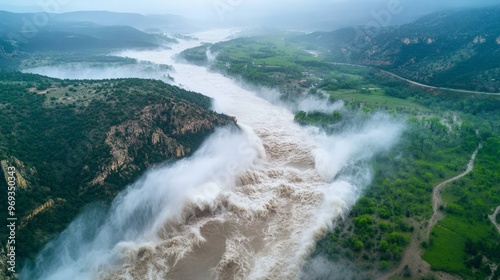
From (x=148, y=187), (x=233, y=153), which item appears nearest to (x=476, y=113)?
(x=233, y=153)

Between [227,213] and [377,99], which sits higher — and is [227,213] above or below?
below

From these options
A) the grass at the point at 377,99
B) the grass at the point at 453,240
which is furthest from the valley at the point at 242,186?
the grass at the point at 377,99

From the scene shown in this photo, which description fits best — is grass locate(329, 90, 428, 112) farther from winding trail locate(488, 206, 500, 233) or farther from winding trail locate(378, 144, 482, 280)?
winding trail locate(488, 206, 500, 233)

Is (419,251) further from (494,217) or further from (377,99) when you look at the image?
(377,99)

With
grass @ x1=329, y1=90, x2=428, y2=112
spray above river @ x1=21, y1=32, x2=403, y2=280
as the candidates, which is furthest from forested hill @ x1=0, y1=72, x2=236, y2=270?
grass @ x1=329, y1=90, x2=428, y2=112

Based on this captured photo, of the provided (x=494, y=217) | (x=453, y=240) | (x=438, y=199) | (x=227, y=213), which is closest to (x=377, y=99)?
(x=438, y=199)

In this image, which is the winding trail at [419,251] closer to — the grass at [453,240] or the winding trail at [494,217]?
→ the winding trail at [494,217]
